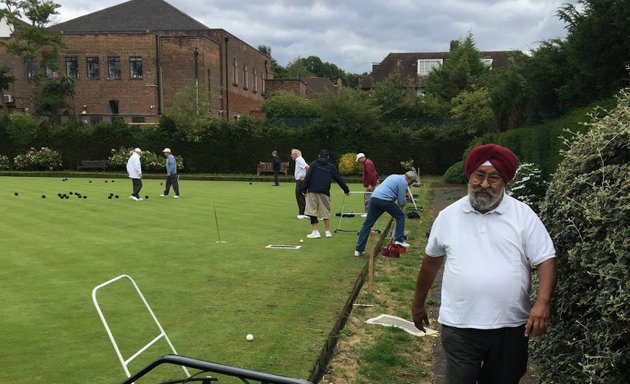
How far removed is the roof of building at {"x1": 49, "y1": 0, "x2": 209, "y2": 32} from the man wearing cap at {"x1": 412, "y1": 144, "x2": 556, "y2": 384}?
184 ft

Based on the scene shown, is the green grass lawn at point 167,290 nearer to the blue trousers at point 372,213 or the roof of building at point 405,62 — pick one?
the blue trousers at point 372,213

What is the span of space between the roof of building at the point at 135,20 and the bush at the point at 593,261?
5598 cm

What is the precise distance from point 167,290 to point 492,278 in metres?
5.22

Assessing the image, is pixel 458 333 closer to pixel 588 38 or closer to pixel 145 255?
pixel 145 255

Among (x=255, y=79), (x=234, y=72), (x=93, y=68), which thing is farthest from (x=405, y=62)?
(x=93, y=68)

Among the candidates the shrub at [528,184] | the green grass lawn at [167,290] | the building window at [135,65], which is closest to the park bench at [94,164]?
the building window at [135,65]

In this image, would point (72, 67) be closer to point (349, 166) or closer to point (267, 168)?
point (267, 168)

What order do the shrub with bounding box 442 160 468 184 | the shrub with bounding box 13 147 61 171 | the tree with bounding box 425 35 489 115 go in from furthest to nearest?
the tree with bounding box 425 35 489 115 → the shrub with bounding box 13 147 61 171 → the shrub with bounding box 442 160 468 184

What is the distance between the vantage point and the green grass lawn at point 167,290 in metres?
4.84

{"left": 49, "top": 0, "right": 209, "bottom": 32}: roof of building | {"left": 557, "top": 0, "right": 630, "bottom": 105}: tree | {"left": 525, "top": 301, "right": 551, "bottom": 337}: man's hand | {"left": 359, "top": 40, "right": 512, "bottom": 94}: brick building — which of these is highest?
{"left": 49, "top": 0, "right": 209, "bottom": 32}: roof of building

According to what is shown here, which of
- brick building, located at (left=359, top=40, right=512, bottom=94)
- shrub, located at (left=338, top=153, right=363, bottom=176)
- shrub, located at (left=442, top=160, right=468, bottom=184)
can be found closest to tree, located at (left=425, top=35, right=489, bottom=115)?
shrub, located at (left=338, top=153, right=363, bottom=176)

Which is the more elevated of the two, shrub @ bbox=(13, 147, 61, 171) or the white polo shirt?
shrub @ bbox=(13, 147, 61, 171)

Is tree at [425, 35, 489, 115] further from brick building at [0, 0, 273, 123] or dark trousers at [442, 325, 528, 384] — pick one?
dark trousers at [442, 325, 528, 384]

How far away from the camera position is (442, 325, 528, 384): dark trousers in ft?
9.43
